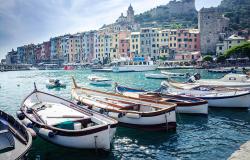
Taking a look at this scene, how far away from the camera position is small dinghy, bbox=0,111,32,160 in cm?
1054

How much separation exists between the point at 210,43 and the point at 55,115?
9244 cm

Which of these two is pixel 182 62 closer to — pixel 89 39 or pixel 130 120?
pixel 89 39

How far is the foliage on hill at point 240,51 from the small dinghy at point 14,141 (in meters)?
73.6

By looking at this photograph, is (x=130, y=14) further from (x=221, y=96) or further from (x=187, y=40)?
(x=221, y=96)

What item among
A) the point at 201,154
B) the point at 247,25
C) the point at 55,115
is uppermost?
the point at 247,25

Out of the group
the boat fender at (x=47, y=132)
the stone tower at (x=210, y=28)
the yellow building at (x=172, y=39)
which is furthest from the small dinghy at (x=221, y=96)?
the stone tower at (x=210, y=28)

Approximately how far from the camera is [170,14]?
183500 mm

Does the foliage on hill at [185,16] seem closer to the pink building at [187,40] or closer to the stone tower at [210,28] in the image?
the stone tower at [210,28]

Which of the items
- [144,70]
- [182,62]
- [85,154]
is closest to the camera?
[85,154]

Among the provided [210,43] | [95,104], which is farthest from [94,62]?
[95,104]

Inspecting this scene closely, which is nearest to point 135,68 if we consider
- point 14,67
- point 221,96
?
point 221,96

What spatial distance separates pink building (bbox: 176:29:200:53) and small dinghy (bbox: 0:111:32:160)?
91431mm

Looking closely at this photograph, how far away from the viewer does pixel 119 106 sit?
18.9 metres

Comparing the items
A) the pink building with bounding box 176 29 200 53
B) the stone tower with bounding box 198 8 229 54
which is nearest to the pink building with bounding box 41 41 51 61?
the pink building with bounding box 176 29 200 53
